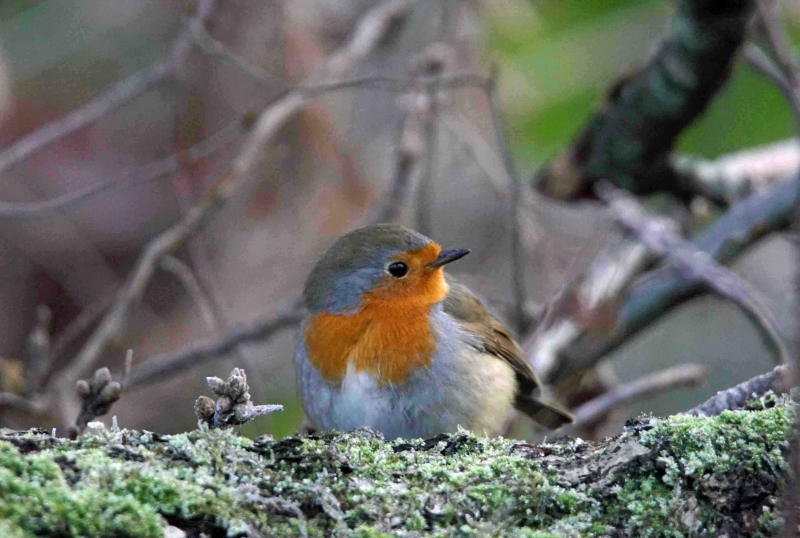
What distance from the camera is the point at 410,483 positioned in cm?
190

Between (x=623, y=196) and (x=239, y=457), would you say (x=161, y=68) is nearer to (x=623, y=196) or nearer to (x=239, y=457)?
(x=623, y=196)

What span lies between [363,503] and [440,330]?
1778 mm

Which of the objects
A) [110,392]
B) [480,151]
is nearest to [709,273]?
[480,151]

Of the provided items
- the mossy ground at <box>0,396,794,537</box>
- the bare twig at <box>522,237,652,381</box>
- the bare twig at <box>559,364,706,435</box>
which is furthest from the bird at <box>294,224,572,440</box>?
the mossy ground at <box>0,396,794,537</box>

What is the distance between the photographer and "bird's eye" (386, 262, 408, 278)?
3703mm

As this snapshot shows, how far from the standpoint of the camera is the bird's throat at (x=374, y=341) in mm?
3363

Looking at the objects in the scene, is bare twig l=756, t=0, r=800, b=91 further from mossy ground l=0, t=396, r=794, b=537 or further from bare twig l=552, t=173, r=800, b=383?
→ mossy ground l=0, t=396, r=794, b=537

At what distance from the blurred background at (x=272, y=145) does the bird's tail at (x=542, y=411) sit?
1949mm

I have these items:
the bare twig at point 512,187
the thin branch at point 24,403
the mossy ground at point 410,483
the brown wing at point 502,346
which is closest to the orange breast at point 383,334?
the brown wing at point 502,346

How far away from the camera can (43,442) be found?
1.76 meters

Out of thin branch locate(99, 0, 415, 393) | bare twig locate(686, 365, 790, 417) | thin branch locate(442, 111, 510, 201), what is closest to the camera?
bare twig locate(686, 365, 790, 417)

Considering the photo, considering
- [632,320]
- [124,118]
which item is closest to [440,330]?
[632,320]

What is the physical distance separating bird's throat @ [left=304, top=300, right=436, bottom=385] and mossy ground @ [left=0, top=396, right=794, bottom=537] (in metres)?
1.29

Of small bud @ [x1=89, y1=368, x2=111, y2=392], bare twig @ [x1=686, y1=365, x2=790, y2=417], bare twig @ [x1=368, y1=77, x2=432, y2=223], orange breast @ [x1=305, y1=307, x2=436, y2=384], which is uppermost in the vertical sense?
bare twig @ [x1=368, y1=77, x2=432, y2=223]
